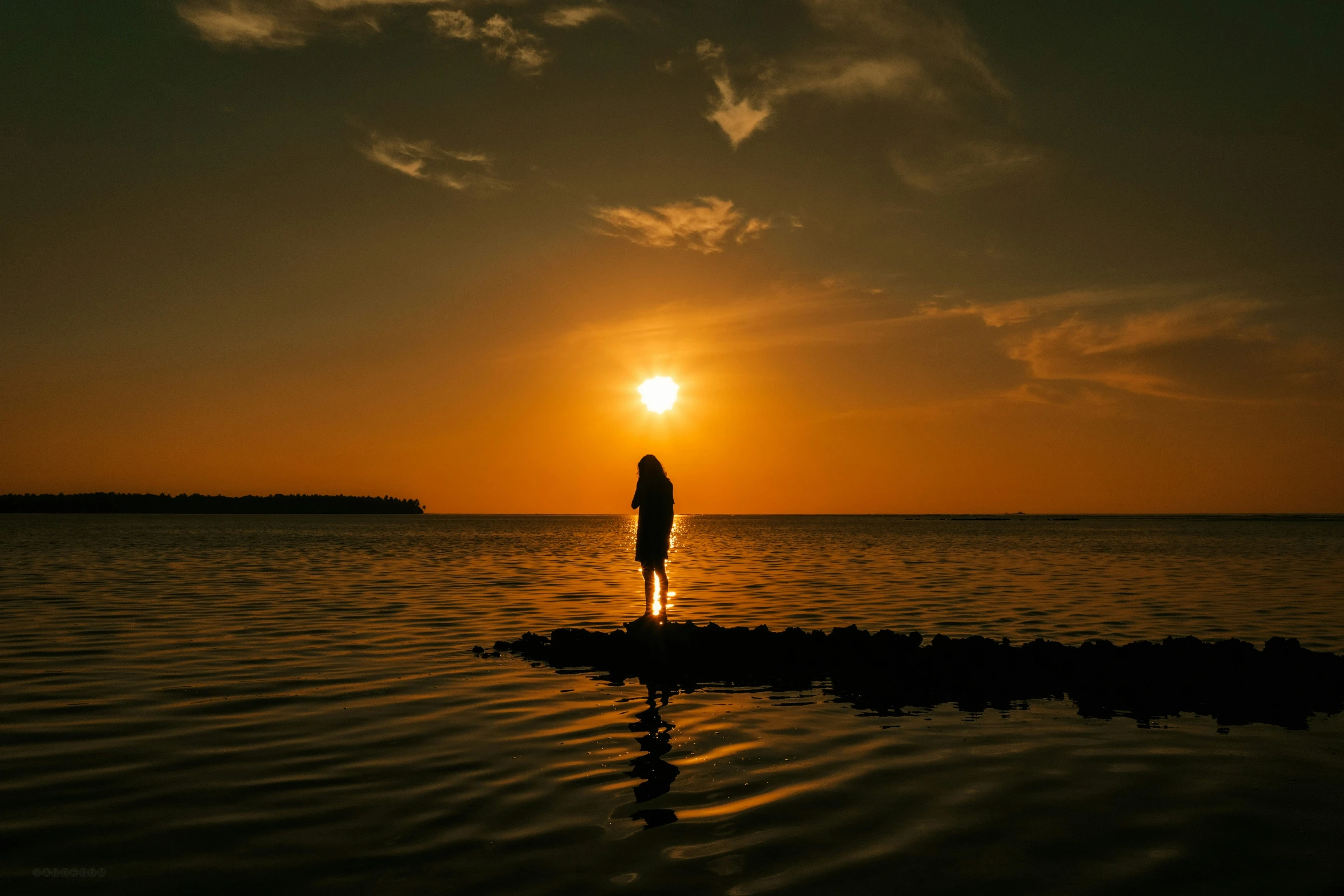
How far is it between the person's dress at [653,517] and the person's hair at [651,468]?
9cm

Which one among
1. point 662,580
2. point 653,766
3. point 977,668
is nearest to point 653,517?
point 662,580

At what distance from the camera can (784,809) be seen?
791 cm

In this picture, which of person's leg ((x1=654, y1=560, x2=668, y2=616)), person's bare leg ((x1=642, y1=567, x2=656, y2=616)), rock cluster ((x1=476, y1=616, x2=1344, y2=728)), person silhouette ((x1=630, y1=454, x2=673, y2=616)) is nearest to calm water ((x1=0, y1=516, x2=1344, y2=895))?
rock cluster ((x1=476, y1=616, x2=1344, y2=728))

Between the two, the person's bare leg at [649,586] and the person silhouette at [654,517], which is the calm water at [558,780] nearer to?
the person's bare leg at [649,586]

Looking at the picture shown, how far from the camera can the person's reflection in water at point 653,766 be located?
25.5 feet

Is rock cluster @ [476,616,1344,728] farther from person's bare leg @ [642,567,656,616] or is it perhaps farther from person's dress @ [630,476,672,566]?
person's dress @ [630,476,672,566]

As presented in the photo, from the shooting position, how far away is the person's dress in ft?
57.6

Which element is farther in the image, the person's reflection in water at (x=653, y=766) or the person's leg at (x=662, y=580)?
the person's leg at (x=662, y=580)

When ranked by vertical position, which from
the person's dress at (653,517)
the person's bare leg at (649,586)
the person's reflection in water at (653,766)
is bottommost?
the person's reflection in water at (653,766)

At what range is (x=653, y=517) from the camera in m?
17.5

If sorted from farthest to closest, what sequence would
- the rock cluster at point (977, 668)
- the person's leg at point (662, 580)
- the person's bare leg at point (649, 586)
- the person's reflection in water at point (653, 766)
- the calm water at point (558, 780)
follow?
the person's bare leg at point (649, 586) → the person's leg at point (662, 580) → the rock cluster at point (977, 668) → the person's reflection in water at point (653, 766) → the calm water at point (558, 780)

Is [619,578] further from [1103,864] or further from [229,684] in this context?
[1103,864]

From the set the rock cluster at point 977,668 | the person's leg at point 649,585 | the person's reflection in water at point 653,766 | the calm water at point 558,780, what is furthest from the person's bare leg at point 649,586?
the person's reflection in water at point 653,766

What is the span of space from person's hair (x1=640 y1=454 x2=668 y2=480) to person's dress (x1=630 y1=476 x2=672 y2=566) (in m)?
0.09
